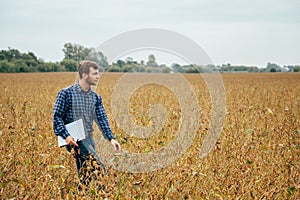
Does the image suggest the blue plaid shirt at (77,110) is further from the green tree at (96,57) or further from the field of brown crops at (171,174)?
the green tree at (96,57)

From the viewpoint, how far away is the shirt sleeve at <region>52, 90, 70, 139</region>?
3.59 m

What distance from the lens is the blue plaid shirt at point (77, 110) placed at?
367cm

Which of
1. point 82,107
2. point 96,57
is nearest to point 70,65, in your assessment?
point 96,57

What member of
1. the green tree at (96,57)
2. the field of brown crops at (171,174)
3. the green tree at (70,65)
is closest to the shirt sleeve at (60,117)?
the field of brown crops at (171,174)

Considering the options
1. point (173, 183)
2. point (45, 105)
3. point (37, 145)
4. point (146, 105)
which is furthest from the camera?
point (45, 105)

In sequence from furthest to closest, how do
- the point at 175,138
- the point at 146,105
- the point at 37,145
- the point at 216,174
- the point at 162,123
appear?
the point at 146,105 → the point at 162,123 → the point at 175,138 → the point at 37,145 → the point at 216,174

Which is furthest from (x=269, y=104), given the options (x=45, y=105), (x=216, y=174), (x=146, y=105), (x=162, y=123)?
(x=216, y=174)

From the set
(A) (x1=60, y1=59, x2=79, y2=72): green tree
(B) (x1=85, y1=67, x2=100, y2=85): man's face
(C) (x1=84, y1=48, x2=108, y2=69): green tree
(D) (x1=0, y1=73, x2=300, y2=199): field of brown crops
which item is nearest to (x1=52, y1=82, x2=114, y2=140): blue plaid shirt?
(B) (x1=85, y1=67, x2=100, y2=85): man's face

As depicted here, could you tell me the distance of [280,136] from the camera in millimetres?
5211

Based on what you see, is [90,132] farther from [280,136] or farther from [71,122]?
[280,136]

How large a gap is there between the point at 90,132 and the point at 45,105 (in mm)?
6126

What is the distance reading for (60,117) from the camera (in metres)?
3.71

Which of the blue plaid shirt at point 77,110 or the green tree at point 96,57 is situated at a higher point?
the green tree at point 96,57

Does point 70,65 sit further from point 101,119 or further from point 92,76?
point 92,76
